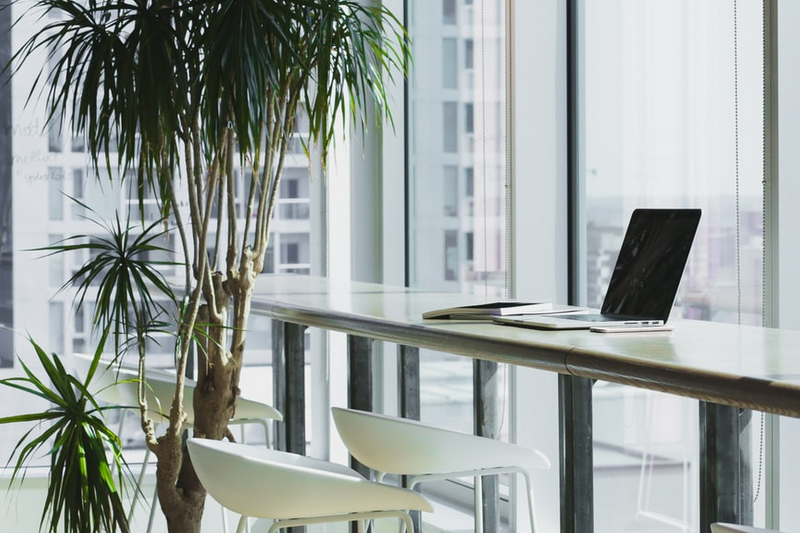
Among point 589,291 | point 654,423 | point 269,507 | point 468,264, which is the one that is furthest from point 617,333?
point 468,264

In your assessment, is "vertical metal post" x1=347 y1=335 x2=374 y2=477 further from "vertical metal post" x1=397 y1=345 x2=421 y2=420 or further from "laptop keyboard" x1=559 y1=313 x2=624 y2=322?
"laptop keyboard" x1=559 y1=313 x2=624 y2=322

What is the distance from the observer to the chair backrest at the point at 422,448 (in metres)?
1.96

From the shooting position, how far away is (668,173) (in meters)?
2.96

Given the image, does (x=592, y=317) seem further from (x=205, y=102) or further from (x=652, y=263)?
(x=205, y=102)

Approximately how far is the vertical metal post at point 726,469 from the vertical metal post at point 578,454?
10.9 inches

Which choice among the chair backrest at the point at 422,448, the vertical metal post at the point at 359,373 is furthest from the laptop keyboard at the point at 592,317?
the vertical metal post at the point at 359,373

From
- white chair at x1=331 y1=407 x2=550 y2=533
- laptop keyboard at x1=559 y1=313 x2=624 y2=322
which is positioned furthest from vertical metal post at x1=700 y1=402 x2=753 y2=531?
white chair at x1=331 y1=407 x2=550 y2=533

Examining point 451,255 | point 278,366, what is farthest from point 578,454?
point 451,255

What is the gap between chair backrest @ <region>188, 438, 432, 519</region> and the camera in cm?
161

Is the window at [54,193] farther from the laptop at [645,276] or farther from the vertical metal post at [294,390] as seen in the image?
the laptop at [645,276]

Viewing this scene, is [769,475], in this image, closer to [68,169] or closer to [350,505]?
[350,505]

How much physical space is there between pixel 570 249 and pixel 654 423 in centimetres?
71

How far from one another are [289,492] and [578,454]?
1.62ft

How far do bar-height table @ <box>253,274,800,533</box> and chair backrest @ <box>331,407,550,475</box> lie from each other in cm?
17
